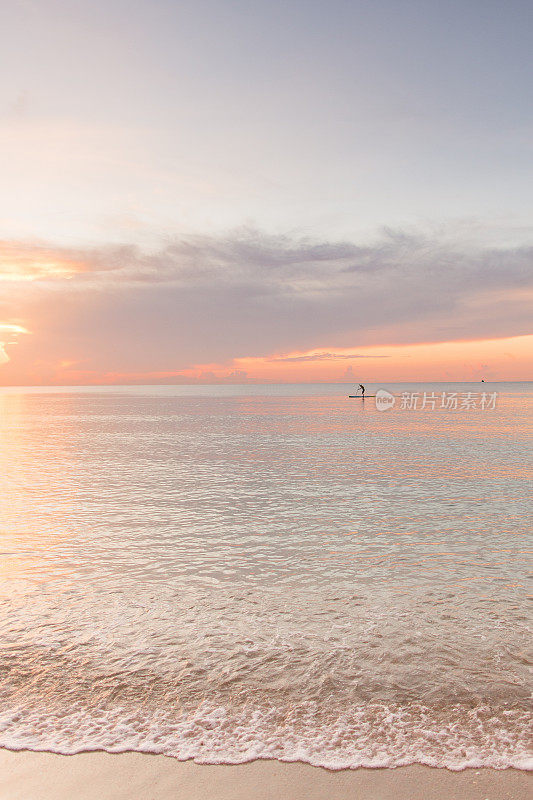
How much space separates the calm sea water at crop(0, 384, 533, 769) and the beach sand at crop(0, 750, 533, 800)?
0.19 metres

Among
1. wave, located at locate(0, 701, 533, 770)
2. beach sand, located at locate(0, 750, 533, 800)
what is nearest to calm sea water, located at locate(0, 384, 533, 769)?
wave, located at locate(0, 701, 533, 770)

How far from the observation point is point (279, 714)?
20.3 ft

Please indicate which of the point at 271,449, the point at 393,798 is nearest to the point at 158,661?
the point at 393,798

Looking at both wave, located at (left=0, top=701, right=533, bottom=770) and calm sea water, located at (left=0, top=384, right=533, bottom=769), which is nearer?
wave, located at (left=0, top=701, right=533, bottom=770)

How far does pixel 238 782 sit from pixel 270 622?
3.63m

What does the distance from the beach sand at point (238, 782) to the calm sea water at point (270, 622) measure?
0.19 meters

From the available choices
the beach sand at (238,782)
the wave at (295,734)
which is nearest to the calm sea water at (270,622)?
the wave at (295,734)

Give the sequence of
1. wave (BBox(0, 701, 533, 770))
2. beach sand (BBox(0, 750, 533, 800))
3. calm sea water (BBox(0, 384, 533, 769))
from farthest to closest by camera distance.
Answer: calm sea water (BBox(0, 384, 533, 769)) < wave (BBox(0, 701, 533, 770)) < beach sand (BBox(0, 750, 533, 800))

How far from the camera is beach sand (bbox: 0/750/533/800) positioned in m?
4.95

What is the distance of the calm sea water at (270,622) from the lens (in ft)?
19.3

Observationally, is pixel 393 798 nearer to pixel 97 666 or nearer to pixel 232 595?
pixel 97 666

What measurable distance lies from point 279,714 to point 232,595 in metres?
3.91

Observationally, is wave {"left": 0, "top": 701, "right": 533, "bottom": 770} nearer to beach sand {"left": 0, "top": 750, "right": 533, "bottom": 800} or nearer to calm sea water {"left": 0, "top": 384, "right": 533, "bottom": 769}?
calm sea water {"left": 0, "top": 384, "right": 533, "bottom": 769}

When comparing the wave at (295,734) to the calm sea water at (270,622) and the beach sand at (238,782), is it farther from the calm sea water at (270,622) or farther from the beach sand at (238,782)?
the beach sand at (238,782)
